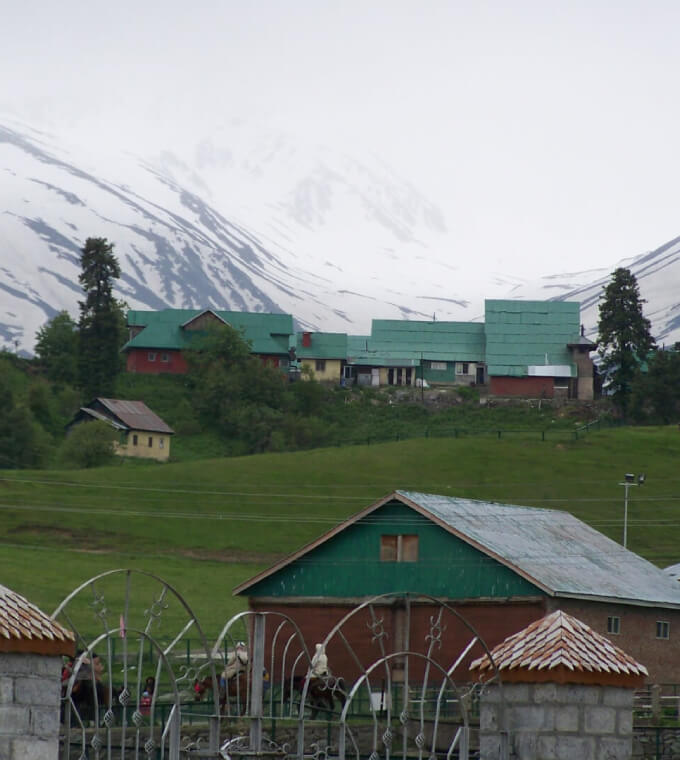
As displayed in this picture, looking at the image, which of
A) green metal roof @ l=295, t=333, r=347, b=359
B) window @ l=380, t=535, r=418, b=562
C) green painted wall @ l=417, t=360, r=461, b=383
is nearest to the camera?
window @ l=380, t=535, r=418, b=562

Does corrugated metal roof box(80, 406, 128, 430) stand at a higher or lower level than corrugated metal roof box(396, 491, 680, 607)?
higher

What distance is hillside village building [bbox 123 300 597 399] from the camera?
137625mm

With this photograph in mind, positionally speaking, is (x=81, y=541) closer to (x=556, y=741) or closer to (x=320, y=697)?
(x=320, y=697)

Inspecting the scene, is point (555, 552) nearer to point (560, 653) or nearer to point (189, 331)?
point (560, 653)

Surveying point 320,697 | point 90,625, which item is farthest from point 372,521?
point 320,697

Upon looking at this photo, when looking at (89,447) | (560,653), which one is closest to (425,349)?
(89,447)

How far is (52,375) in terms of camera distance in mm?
134625

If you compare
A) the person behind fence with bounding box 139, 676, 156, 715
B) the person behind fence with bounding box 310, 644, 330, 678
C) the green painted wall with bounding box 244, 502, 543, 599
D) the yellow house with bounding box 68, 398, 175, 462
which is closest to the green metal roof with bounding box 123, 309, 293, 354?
the yellow house with bounding box 68, 398, 175, 462

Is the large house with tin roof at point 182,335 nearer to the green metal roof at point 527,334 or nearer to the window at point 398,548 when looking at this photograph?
the green metal roof at point 527,334

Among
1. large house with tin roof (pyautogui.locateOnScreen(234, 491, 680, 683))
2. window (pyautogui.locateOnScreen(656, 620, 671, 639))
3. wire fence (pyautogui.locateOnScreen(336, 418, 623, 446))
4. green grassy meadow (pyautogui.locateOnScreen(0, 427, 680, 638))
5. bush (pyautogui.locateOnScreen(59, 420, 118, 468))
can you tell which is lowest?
window (pyautogui.locateOnScreen(656, 620, 671, 639))

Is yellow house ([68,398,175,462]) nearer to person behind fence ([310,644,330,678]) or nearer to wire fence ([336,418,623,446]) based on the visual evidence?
wire fence ([336,418,623,446])

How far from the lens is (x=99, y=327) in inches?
5315

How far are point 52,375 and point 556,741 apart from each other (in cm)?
11914

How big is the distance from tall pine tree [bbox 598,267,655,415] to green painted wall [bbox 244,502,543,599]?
77.7 metres
